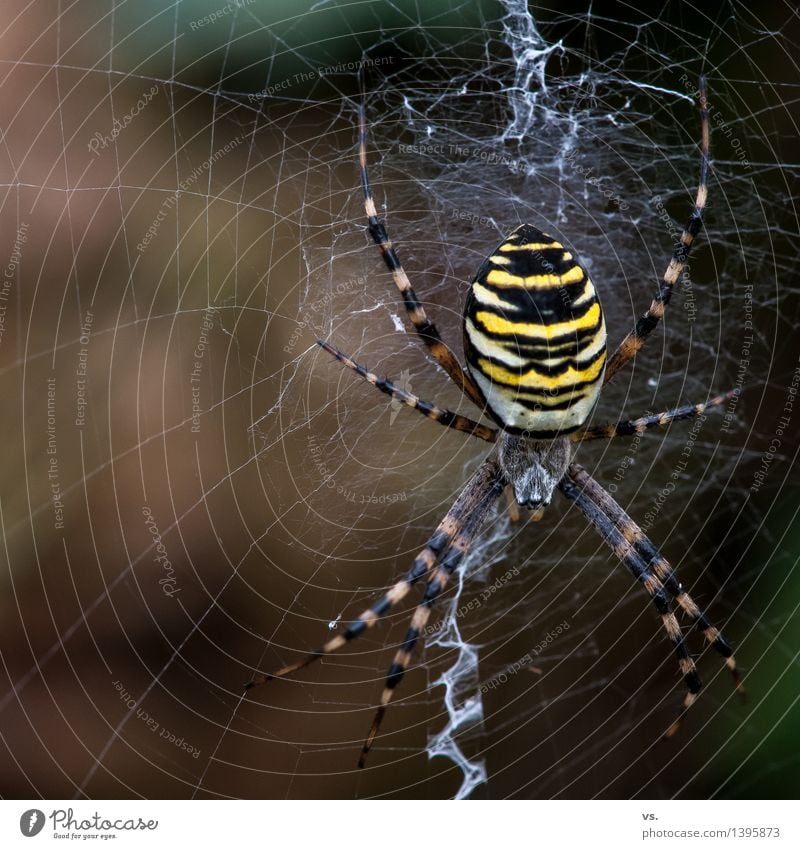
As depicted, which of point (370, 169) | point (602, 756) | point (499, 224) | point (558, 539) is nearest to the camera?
point (370, 169)

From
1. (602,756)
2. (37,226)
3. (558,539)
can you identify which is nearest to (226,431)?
(37,226)

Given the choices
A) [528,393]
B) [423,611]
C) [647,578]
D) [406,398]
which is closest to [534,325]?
[528,393]

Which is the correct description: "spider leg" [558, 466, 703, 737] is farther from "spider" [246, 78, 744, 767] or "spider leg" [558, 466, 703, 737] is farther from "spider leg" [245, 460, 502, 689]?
"spider leg" [245, 460, 502, 689]

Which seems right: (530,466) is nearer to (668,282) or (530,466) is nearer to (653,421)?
(653,421)

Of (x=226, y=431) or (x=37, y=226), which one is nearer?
(x=37, y=226)

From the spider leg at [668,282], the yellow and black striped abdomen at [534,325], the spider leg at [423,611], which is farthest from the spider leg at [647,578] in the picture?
the yellow and black striped abdomen at [534,325]

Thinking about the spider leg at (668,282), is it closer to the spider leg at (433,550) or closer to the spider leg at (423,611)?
the spider leg at (433,550)

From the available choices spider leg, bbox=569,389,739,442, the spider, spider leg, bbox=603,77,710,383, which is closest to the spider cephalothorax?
the spider
